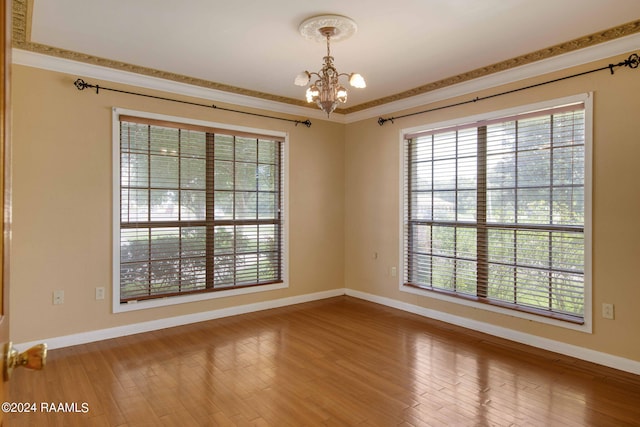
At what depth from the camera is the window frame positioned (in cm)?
384

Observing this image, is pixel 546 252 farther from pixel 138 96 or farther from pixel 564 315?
pixel 138 96

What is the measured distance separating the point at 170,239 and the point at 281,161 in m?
1.74

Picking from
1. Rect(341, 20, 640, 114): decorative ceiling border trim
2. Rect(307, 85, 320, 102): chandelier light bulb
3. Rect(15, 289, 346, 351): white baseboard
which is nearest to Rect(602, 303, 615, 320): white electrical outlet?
Rect(341, 20, 640, 114): decorative ceiling border trim

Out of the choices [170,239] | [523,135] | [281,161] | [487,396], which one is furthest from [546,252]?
[170,239]

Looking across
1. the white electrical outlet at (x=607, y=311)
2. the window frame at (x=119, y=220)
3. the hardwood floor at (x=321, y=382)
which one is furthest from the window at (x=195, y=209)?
the white electrical outlet at (x=607, y=311)

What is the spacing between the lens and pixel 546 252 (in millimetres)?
3607

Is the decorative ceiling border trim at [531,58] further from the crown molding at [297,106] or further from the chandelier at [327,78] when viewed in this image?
the chandelier at [327,78]

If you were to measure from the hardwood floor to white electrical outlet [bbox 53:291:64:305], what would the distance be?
1.45 ft

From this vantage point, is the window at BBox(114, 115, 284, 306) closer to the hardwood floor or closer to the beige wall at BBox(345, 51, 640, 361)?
the hardwood floor

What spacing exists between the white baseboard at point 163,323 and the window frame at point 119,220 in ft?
0.57

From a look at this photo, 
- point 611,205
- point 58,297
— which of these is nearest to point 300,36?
point 611,205

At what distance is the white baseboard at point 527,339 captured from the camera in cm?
314

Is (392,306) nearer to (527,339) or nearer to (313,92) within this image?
(527,339)

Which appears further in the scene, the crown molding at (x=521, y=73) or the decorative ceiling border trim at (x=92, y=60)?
the crown molding at (x=521, y=73)
